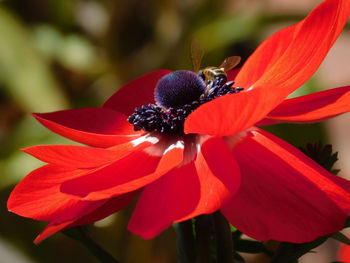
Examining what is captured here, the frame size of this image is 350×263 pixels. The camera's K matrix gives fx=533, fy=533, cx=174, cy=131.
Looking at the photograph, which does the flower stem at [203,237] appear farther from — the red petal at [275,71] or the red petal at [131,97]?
the red petal at [131,97]

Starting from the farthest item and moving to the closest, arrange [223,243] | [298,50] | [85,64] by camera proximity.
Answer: [85,64] → [298,50] → [223,243]

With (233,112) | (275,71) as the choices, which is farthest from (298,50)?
(233,112)

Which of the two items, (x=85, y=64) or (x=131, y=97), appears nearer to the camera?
(x=131, y=97)

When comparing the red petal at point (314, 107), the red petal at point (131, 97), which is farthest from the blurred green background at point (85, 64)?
the red petal at point (314, 107)

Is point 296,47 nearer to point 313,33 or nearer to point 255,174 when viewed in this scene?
point 313,33

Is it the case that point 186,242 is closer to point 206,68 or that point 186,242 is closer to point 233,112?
point 233,112

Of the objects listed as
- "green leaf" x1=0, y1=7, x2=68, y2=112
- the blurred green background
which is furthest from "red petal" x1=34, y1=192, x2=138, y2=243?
"green leaf" x1=0, y1=7, x2=68, y2=112

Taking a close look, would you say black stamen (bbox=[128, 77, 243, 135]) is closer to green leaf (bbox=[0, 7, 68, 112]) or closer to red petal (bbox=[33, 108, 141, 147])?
red petal (bbox=[33, 108, 141, 147])
